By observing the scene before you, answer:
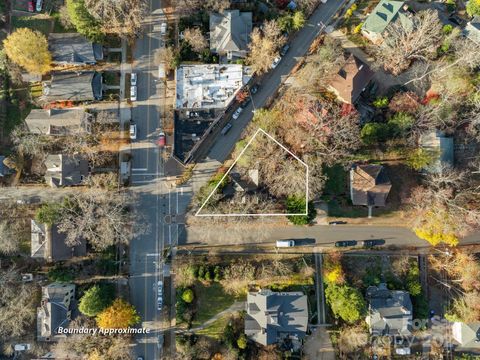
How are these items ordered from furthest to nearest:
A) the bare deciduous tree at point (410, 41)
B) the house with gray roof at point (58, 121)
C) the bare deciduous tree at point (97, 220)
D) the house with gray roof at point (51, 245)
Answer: the house with gray roof at point (58, 121)
the bare deciduous tree at point (410, 41)
the house with gray roof at point (51, 245)
the bare deciduous tree at point (97, 220)

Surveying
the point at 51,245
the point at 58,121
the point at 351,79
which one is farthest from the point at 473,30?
the point at 51,245

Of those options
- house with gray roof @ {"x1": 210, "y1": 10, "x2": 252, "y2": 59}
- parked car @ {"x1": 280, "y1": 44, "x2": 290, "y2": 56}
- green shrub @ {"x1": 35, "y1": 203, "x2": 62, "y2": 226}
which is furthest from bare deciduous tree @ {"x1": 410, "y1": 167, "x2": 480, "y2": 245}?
green shrub @ {"x1": 35, "y1": 203, "x2": 62, "y2": 226}

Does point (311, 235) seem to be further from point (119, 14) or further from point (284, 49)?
point (119, 14)

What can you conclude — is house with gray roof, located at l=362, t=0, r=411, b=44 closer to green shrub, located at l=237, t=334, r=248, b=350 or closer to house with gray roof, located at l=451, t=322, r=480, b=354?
house with gray roof, located at l=451, t=322, r=480, b=354

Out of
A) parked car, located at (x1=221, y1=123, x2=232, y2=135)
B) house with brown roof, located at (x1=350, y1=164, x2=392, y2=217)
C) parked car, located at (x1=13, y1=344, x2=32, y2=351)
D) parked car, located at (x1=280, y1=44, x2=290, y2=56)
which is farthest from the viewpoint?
parked car, located at (x1=280, y1=44, x2=290, y2=56)

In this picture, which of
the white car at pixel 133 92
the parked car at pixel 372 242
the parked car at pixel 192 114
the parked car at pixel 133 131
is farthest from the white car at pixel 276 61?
the parked car at pixel 372 242

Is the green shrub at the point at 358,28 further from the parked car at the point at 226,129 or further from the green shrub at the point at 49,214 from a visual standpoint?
the green shrub at the point at 49,214

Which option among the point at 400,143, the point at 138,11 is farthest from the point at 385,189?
the point at 138,11
